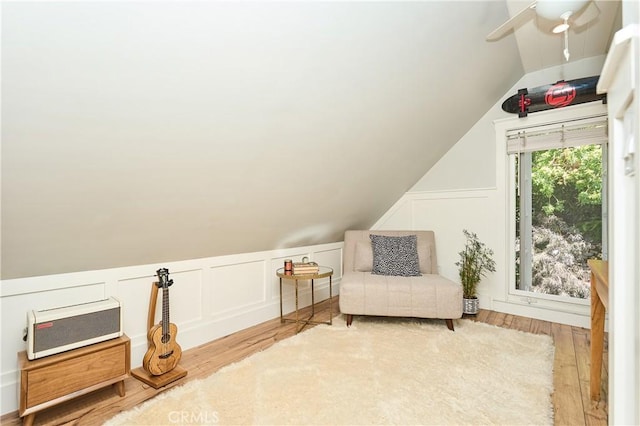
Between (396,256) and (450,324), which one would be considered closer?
(450,324)

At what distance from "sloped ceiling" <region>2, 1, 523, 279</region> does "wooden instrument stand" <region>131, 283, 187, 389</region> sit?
282mm

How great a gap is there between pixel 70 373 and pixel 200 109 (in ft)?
5.03

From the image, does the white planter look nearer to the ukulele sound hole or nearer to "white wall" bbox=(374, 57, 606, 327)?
"white wall" bbox=(374, 57, 606, 327)

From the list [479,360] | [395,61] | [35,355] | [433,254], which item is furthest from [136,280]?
[433,254]

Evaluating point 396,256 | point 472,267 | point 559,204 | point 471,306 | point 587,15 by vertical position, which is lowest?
point 471,306

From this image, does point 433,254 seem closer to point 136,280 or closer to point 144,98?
point 136,280

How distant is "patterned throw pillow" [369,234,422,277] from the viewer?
317cm

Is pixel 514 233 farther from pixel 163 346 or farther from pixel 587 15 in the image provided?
pixel 163 346

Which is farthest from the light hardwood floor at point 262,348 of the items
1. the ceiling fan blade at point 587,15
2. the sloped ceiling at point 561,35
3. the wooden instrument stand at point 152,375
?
the ceiling fan blade at point 587,15

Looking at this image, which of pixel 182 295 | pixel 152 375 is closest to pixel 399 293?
pixel 182 295

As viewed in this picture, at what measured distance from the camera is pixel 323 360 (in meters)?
2.21

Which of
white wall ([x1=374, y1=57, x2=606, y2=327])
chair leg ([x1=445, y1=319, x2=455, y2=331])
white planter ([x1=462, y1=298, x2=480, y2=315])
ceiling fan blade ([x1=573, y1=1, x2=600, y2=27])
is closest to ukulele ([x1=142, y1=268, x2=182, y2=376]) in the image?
chair leg ([x1=445, y1=319, x2=455, y2=331])

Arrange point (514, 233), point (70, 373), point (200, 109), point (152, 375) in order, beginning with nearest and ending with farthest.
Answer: point (200, 109) → point (70, 373) → point (152, 375) → point (514, 233)

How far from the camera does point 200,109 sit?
5.11 ft
